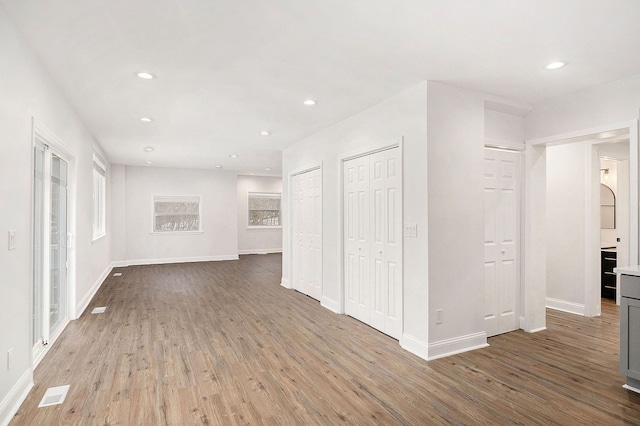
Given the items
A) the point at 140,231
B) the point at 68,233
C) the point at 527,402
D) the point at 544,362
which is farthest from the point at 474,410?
the point at 140,231

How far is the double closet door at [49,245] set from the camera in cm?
334

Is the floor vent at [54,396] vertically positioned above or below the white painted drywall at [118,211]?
below

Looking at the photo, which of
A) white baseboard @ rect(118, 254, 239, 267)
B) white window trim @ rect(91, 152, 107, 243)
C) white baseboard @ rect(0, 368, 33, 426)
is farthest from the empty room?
white baseboard @ rect(118, 254, 239, 267)

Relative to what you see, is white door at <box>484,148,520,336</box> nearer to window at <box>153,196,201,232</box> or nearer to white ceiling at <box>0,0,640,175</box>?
white ceiling at <box>0,0,640,175</box>

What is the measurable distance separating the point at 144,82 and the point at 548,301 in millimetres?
5775

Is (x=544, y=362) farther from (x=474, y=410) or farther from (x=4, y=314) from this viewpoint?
(x=4, y=314)

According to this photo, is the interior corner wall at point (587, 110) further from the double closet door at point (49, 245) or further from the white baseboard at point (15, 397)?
the white baseboard at point (15, 397)

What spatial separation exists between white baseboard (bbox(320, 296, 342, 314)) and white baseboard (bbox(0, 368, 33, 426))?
3237mm

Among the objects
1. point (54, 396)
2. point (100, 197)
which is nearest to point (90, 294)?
point (100, 197)

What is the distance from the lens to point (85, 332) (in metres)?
4.09

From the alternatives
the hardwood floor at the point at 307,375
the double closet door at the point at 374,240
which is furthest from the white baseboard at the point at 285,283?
the double closet door at the point at 374,240

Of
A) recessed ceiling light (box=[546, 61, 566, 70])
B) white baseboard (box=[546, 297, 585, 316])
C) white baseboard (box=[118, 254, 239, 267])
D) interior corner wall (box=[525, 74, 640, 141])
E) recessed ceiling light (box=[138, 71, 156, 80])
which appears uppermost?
recessed ceiling light (box=[138, 71, 156, 80])

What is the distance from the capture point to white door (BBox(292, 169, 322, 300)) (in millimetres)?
5562

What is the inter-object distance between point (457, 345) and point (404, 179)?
1707mm
